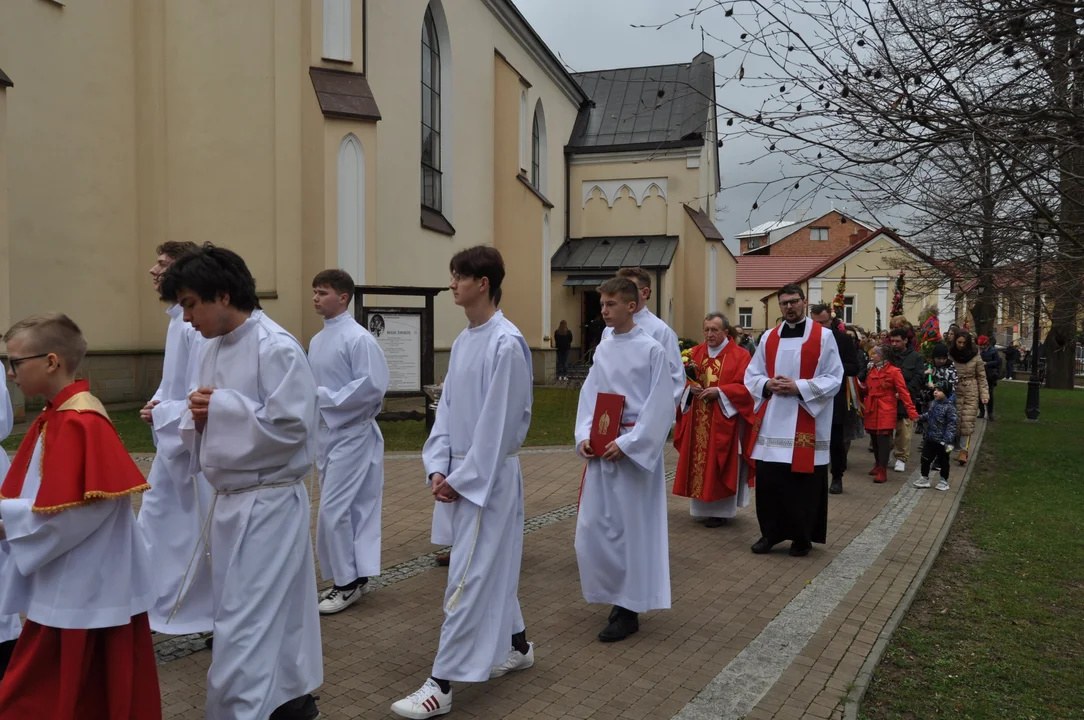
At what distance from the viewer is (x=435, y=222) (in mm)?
19500

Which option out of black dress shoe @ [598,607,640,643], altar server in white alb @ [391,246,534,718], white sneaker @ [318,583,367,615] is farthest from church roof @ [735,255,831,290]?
altar server in white alb @ [391,246,534,718]

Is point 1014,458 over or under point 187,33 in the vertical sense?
under

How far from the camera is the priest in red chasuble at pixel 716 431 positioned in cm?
784

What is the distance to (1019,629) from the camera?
532 centimetres

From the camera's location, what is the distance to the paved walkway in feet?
13.1

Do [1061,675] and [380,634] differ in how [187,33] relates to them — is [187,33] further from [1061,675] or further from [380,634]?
[1061,675]

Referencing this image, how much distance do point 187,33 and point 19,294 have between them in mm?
5813

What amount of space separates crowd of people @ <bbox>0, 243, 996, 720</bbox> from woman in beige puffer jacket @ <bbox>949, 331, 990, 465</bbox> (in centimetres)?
667

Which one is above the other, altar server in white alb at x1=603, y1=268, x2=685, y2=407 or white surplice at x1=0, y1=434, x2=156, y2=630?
altar server in white alb at x1=603, y1=268, x2=685, y2=407

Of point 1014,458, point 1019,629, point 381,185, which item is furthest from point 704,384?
point 381,185

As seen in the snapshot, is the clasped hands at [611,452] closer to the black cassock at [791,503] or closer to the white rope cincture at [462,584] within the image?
the white rope cincture at [462,584]

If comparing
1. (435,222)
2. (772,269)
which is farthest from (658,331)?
(772,269)

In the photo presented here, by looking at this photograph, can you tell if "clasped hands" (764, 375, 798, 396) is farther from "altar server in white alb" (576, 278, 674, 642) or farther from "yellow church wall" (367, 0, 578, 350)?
"yellow church wall" (367, 0, 578, 350)

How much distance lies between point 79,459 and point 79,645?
651mm
